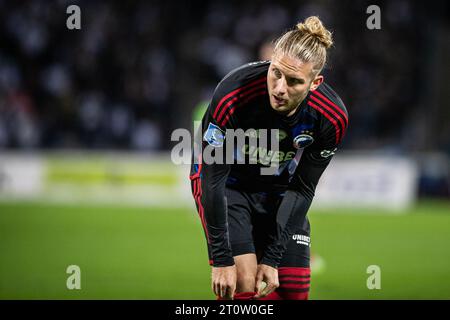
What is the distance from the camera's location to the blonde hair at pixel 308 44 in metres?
3.96

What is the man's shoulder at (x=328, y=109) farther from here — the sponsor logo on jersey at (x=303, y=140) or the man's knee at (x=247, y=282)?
the man's knee at (x=247, y=282)

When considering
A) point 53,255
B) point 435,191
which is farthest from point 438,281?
point 435,191

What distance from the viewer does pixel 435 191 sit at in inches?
601

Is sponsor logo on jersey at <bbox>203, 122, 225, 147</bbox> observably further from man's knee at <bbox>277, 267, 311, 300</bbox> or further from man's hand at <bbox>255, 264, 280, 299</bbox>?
man's knee at <bbox>277, 267, 311, 300</bbox>

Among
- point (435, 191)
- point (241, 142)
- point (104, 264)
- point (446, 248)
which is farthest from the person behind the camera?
point (435, 191)

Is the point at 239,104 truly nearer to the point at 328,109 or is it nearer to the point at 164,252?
the point at 328,109

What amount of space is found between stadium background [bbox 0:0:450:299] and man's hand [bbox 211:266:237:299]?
6954mm

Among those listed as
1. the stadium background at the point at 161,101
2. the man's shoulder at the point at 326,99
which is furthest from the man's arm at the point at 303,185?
the stadium background at the point at 161,101

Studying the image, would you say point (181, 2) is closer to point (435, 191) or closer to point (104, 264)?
point (435, 191)

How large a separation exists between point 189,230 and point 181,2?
20.2ft

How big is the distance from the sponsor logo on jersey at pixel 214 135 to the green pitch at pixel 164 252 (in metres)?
2.64

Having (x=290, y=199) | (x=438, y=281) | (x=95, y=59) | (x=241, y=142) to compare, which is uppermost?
(x=95, y=59)

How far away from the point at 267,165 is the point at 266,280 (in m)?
0.76

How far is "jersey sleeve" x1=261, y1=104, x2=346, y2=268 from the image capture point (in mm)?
4477
